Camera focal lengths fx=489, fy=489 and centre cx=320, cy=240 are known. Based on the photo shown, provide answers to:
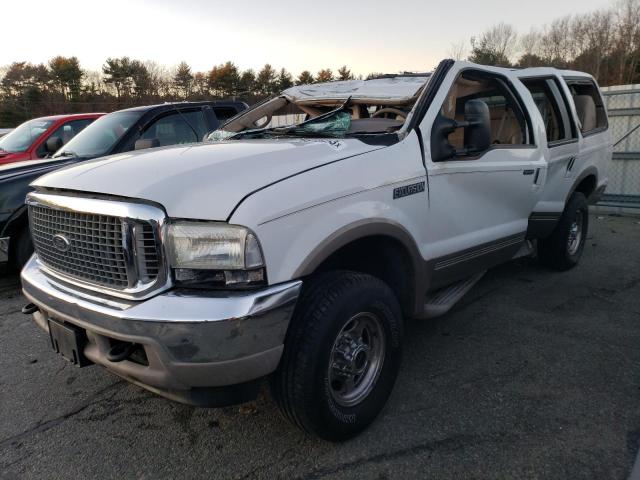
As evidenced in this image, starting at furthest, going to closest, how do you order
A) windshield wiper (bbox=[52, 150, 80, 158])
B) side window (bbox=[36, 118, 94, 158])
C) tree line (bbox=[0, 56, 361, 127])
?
1. tree line (bbox=[0, 56, 361, 127])
2. side window (bbox=[36, 118, 94, 158])
3. windshield wiper (bbox=[52, 150, 80, 158])

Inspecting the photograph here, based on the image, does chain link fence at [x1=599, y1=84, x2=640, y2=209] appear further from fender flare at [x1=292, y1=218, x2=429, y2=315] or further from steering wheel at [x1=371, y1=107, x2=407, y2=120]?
fender flare at [x1=292, y1=218, x2=429, y2=315]

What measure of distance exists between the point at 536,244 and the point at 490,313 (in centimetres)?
140

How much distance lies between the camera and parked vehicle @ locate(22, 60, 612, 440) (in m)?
2.00

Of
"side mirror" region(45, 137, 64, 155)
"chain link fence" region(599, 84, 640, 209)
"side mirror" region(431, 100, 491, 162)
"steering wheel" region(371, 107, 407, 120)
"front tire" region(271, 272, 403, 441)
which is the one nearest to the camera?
"front tire" region(271, 272, 403, 441)

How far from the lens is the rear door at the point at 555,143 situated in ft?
14.3

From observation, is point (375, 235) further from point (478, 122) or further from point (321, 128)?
point (478, 122)

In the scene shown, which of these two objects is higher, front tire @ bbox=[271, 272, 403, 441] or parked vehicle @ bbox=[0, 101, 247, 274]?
parked vehicle @ bbox=[0, 101, 247, 274]

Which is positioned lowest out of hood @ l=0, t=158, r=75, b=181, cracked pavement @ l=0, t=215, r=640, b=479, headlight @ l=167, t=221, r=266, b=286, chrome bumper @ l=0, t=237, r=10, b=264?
cracked pavement @ l=0, t=215, r=640, b=479

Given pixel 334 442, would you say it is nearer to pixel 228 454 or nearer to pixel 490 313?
pixel 228 454

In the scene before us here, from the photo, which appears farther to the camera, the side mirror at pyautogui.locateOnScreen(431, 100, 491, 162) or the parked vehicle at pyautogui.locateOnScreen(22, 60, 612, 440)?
the side mirror at pyautogui.locateOnScreen(431, 100, 491, 162)

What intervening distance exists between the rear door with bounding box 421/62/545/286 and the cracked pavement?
2.13 ft

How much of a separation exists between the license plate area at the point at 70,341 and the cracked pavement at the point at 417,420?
1.80 feet

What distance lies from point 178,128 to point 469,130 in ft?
13.7

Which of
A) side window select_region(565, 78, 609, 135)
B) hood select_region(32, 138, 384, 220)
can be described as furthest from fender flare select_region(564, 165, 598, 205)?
hood select_region(32, 138, 384, 220)
